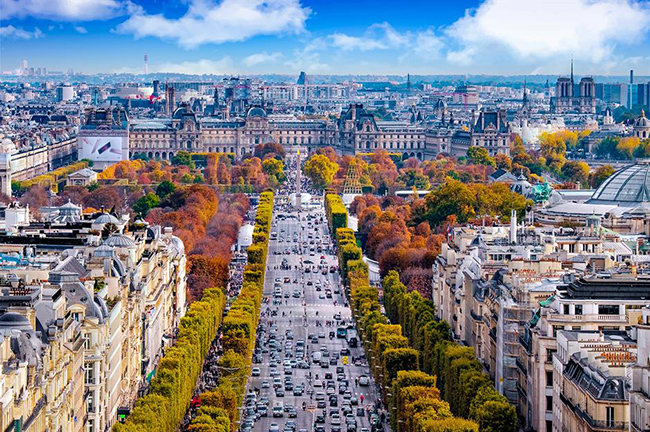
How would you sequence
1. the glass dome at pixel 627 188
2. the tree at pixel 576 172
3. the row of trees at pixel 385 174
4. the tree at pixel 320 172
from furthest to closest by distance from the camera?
the tree at pixel 320 172 → the row of trees at pixel 385 174 → the tree at pixel 576 172 → the glass dome at pixel 627 188

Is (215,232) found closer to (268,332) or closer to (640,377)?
(268,332)

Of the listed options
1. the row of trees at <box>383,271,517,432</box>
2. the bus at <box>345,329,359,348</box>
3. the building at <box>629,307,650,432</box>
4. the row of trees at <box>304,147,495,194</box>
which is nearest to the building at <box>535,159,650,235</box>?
the row of trees at <box>383,271,517,432</box>

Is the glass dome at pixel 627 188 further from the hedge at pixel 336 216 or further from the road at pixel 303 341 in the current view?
the hedge at pixel 336 216

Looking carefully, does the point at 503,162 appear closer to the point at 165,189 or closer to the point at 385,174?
the point at 385,174

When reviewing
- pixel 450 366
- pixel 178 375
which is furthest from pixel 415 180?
pixel 178 375

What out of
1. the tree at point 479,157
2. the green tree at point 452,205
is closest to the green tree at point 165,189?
the green tree at point 452,205

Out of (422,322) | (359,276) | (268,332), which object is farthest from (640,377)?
(359,276)

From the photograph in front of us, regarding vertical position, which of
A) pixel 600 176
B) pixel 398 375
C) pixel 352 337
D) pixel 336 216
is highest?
pixel 600 176
